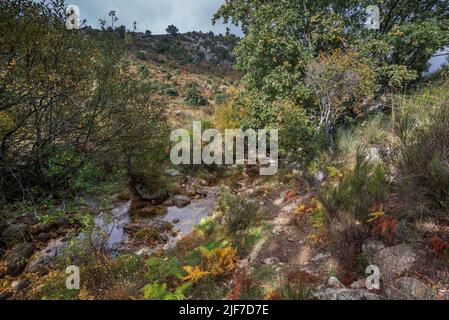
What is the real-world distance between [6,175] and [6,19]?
2466 millimetres

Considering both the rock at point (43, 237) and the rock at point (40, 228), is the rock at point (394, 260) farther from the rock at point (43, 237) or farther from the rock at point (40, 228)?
the rock at point (40, 228)

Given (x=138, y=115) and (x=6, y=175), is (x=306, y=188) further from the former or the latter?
(x=6, y=175)

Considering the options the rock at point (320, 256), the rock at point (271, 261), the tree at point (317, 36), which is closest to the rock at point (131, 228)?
the rock at point (271, 261)

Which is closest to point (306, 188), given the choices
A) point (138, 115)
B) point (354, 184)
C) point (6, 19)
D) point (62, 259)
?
point (354, 184)

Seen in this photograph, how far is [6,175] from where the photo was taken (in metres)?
4.21

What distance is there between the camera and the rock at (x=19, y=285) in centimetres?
430

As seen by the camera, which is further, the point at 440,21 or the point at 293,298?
the point at 440,21

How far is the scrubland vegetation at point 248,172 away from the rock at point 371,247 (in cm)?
2

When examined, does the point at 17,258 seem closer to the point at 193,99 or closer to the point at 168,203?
the point at 168,203

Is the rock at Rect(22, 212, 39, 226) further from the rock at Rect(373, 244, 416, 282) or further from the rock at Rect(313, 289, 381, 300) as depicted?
the rock at Rect(373, 244, 416, 282)

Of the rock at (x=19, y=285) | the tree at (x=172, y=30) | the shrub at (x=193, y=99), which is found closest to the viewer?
the rock at (x=19, y=285)

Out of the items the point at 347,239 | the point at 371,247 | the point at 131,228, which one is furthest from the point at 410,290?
Answer: the point at 131,228

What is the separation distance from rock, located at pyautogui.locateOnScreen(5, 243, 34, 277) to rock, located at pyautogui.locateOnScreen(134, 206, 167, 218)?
7.98ft

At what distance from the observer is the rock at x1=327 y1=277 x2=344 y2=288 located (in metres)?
2.82
